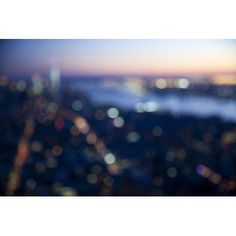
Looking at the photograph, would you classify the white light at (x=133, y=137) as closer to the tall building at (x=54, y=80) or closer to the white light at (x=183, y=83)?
the white light at (x=183, y=83)

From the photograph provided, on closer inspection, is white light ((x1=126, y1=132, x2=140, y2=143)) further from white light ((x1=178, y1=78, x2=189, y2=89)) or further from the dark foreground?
white light ((x1=178, y1=78, x2=189, y2=89))


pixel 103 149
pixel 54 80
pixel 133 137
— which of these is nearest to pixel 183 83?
pixel 133 137

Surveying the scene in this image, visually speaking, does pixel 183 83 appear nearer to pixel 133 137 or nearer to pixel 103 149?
pixel 133 137

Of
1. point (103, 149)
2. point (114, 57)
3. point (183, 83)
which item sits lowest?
point (103, 149)

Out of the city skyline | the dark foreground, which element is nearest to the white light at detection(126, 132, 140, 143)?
the dark foreground

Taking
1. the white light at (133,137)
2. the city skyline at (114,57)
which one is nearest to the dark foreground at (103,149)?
the white light at (133,137)

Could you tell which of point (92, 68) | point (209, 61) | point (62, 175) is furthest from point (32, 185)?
point (209, 61)

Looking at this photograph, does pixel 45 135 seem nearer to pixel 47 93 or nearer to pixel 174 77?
pixel 47 93
